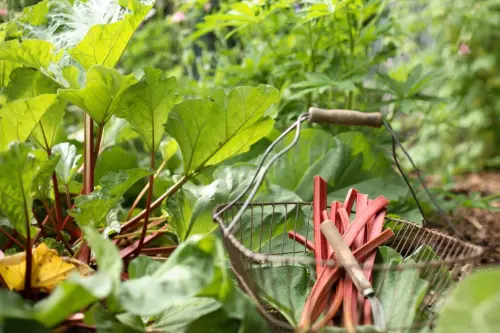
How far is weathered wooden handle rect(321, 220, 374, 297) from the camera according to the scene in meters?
0.73

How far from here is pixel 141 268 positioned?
2.33 ft

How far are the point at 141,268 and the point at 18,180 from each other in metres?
0.21

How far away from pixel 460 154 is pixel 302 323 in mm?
3551

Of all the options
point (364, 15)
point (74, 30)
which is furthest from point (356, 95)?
point (74, 30)

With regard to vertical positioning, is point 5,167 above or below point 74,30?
below

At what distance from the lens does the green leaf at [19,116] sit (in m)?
0.80

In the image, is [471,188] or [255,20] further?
[471,188]

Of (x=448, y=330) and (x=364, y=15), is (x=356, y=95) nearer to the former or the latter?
(x=364, y=15)

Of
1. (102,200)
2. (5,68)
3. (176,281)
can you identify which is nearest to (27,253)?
(102,200)

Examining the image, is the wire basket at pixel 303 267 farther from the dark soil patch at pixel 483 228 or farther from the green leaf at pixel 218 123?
the dark soil patch at pixel 483 228

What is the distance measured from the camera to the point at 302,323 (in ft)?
2.28

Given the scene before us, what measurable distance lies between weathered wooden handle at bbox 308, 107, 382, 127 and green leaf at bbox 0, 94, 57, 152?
1.48 feet

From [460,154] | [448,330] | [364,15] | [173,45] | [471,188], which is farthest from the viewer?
[460,154]

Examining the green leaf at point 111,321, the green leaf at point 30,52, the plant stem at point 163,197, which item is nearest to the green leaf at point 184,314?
the green leaf at point 111,321
